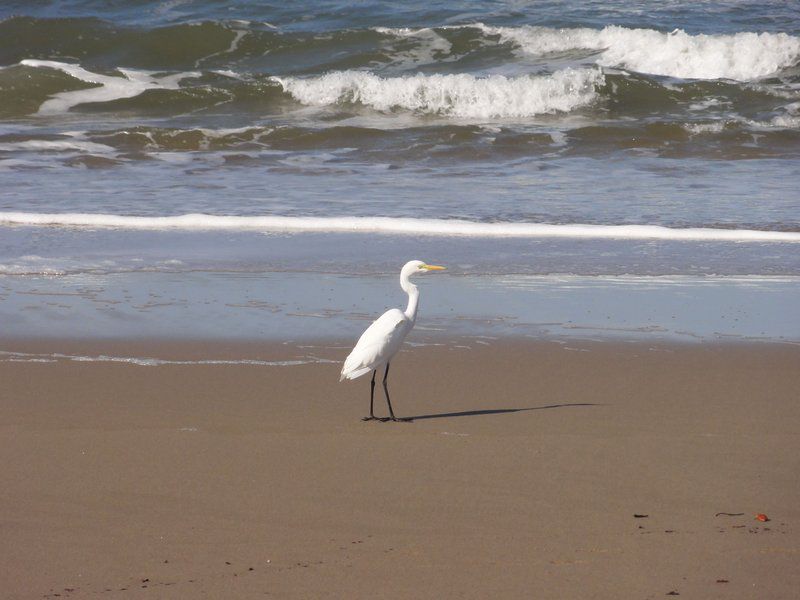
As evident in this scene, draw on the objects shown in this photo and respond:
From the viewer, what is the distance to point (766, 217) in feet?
32.7

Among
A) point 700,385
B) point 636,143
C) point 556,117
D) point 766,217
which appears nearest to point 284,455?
point 700,385

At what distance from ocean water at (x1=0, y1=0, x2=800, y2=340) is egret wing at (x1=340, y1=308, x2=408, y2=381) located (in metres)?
1.27

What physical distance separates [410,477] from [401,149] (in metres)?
11.1

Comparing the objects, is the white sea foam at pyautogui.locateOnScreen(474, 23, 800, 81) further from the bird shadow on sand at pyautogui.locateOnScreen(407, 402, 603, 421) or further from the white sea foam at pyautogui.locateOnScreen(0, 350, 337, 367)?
the bird shadow on sand at pyautogui.locateOnScreen(407, 402, 603, 421)

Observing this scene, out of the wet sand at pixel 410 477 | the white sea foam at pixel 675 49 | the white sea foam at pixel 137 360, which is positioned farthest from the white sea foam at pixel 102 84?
the wet sand at pixel 410 477

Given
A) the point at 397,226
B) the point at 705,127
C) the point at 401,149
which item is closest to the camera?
the point at 397,226

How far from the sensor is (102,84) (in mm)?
20469

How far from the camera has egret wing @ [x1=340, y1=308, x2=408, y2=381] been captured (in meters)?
4.85

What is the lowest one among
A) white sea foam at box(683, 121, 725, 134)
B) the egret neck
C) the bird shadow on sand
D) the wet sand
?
the bird shadow on sand

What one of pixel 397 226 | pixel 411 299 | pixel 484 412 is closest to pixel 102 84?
pixel 397 226

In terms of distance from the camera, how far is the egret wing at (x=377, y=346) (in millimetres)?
4852

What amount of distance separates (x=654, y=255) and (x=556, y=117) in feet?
32.4

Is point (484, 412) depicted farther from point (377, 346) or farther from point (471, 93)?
point (471, 93)

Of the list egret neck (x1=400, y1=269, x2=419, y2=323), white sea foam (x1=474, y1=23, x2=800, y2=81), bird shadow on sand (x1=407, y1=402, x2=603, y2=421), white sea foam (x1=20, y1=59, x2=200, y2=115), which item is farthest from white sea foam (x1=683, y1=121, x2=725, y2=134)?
bird shadow on sand (x1=407, y1=402, x2=603, y2=421)
